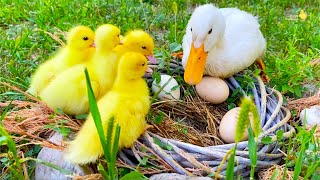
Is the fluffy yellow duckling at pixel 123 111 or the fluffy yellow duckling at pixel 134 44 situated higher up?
the fluffy yellow duckling at pixel 134 44

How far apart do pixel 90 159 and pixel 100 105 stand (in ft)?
0.77

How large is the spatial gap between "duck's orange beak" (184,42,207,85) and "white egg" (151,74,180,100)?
7 centimetres

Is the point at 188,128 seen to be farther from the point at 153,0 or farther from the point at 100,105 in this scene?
the point at 153,0

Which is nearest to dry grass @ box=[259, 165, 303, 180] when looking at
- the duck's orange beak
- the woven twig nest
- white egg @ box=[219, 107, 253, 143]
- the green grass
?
the woven twig nest

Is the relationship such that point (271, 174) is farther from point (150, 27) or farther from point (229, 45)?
A: point (150, 27)

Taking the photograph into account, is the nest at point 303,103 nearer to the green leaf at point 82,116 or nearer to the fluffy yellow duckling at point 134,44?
the fluffy yellow duckling at point 134,44

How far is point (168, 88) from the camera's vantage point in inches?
97.3

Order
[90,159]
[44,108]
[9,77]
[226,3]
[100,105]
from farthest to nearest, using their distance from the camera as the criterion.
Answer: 1. [226,3]
2. [9,77]
3. [44,108]
4. [100,105]
5. [90,159]

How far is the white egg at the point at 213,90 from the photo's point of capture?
2.49 m

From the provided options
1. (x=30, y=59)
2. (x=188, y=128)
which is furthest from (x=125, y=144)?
(x=30, y=59)

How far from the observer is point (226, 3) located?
3.97 meters

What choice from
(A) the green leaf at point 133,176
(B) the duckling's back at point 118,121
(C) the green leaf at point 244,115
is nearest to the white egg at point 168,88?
(B) the duckling's back at point 118,121

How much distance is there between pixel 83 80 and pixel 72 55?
202 millimetres

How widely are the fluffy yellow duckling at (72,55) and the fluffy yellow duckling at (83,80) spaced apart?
0.06 m
